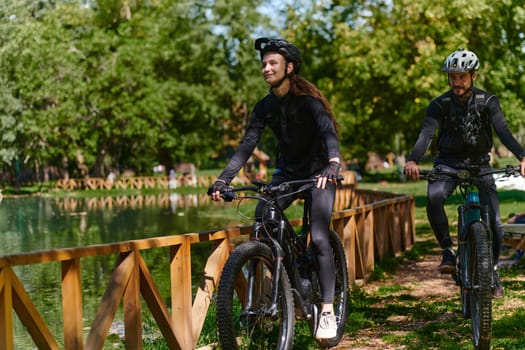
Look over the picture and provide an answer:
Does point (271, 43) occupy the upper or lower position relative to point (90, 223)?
upper

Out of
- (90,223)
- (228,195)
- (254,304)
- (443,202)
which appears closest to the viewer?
(254,304)

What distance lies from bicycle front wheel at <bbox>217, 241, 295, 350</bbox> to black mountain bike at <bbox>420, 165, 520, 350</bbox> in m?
1.34

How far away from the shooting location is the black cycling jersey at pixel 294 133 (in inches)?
224

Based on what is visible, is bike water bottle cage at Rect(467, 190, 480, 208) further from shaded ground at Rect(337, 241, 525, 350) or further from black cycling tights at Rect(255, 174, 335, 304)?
black cycling tights at Rect(255, 174, 335, 304)

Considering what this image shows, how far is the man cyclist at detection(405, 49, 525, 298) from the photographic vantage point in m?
6.45

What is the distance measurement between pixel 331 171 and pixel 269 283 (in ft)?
2.61

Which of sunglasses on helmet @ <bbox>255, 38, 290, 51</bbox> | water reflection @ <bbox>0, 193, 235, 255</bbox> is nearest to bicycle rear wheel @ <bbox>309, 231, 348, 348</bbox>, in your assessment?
sunglasses on helmet @ <bbox>255, 38, 290, 51</bbox>

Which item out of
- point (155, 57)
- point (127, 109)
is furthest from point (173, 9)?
point (127, 109)

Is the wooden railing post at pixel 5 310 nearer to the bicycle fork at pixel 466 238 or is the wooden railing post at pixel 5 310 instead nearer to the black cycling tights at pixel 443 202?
the bicycle fork at pixel 466 238

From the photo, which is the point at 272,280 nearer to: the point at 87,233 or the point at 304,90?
the point at 304,90

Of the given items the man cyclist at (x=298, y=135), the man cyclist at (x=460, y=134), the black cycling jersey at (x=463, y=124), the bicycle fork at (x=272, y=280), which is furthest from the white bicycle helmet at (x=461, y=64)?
the bicycle fork at (x=272, y=280)

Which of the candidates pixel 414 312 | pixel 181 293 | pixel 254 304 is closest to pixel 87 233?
pixel 414 312

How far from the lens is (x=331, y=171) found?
17.5 feet

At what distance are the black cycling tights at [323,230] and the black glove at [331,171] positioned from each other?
15.1 inches
